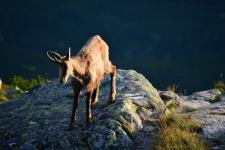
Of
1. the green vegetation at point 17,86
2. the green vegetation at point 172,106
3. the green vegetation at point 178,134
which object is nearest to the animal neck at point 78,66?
the green vegetation at point 178,134

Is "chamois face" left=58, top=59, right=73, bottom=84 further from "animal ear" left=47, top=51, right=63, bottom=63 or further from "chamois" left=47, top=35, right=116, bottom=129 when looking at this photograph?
"animal ear" left=47, top=51, right=63, bottom=63

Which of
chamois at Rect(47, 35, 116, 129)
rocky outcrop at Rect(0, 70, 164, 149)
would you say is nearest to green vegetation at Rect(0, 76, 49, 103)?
rocky outcrop at Rect(0, 70, 164, 149)

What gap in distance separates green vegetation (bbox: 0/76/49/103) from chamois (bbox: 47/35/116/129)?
18219 millimetres

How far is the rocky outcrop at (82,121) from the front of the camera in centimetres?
1859

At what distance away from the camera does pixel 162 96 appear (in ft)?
79.5

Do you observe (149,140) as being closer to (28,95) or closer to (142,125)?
(142,125)

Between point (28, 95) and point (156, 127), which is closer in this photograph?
point (156, 127)

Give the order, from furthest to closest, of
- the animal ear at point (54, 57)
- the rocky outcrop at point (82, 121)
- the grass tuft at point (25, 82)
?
the grass tuft at point (25, 82)
the rocky outcrop at point (82, 121)
the animal ear at point (54, 57)

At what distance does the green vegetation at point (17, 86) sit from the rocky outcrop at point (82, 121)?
15.7 meters

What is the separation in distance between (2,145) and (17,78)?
31512 millimetres

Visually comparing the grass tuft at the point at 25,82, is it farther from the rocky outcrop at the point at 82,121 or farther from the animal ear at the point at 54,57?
the animal ear at the point at 54,57

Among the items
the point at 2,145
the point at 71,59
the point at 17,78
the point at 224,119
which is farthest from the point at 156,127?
the point at 17,78

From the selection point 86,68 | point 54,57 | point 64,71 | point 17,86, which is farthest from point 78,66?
point 17,86

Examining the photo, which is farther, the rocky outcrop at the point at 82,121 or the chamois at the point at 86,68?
the rocky outcrop at the point at 82,121
